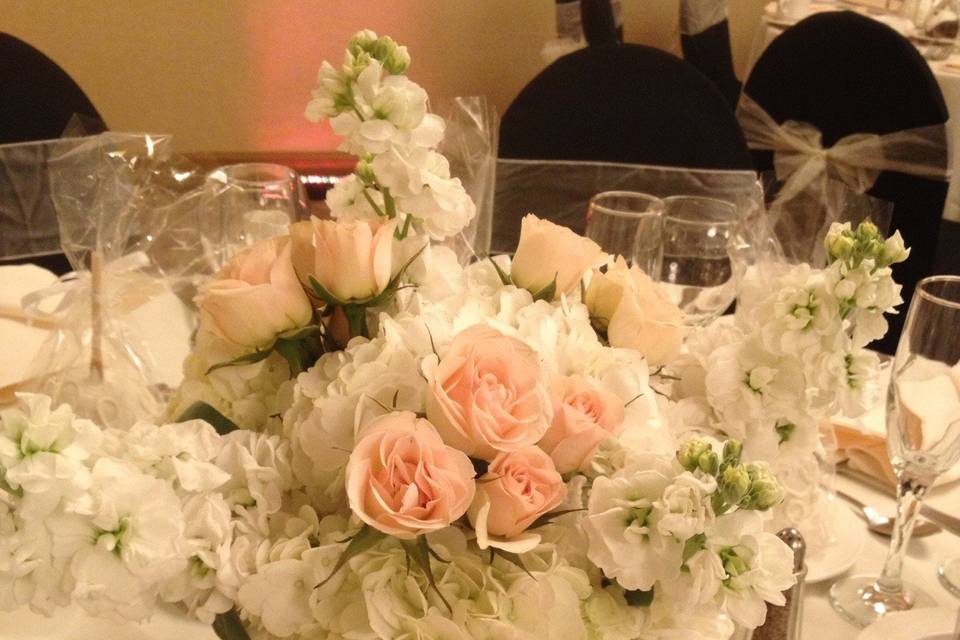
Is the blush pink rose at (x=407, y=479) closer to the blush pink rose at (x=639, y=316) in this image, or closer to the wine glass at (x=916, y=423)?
the blush pink rose at (x=639, y=316)

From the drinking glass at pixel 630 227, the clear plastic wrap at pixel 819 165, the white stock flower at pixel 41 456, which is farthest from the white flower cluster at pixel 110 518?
the clear plastic wrap at pixel 819 165

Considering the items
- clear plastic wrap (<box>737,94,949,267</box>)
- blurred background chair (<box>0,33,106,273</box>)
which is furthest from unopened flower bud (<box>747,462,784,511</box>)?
clear plastic wrap (<box>737,94,949,267</box>)

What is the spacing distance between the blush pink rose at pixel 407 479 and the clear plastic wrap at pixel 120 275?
649mm

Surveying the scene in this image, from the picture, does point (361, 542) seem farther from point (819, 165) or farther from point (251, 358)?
point (819, 165)

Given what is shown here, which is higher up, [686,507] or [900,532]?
[686,507]

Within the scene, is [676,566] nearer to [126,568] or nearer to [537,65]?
[126,568]

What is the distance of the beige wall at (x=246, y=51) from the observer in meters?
3.01

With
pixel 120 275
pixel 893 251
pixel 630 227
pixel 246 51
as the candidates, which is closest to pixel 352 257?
pixel 893 251

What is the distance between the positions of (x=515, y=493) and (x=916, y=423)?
1.97 feet

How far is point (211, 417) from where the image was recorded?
0.66 metres

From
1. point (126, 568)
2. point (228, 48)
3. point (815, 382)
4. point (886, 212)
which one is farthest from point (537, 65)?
point (126, 568)

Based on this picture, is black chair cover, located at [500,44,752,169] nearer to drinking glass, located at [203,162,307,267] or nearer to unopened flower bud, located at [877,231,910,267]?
drinking glass, located at [203,162,307,267]

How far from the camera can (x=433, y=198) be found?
67cm

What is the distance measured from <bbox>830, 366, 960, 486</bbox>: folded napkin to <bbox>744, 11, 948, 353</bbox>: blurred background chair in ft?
3.89
